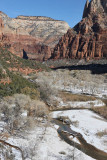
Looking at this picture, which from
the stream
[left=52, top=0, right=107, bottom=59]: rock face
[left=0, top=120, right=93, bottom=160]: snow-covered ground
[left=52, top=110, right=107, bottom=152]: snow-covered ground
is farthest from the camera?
[left=52, top=0, right=107, bottom=59]: rock face

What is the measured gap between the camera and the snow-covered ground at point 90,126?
795 inches

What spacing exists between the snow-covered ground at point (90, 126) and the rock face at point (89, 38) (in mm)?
122306

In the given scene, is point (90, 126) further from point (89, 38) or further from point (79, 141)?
point (89, 38)

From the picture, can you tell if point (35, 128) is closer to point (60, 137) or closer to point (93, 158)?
point (60, 137)

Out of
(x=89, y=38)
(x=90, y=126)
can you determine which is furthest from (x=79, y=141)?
(x=89, y=38)

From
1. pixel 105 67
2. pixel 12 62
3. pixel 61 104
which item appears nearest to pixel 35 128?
pixel 61 104

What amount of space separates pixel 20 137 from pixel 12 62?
53.9 metres

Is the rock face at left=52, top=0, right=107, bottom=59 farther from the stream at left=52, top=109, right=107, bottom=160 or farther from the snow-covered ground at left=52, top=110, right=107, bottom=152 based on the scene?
the stream at left=52, top=109, right=107, bottom=160

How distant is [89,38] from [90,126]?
138 metres

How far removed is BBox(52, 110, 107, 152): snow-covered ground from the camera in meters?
20.2

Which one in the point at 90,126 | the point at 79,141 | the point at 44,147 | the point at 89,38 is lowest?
the point at 90,126

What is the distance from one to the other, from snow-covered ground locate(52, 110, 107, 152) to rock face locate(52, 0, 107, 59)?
122306 millimetres

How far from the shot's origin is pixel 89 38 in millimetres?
151625

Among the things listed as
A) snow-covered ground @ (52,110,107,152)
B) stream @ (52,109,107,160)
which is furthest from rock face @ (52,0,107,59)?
stream @ (52,109,107,160)
